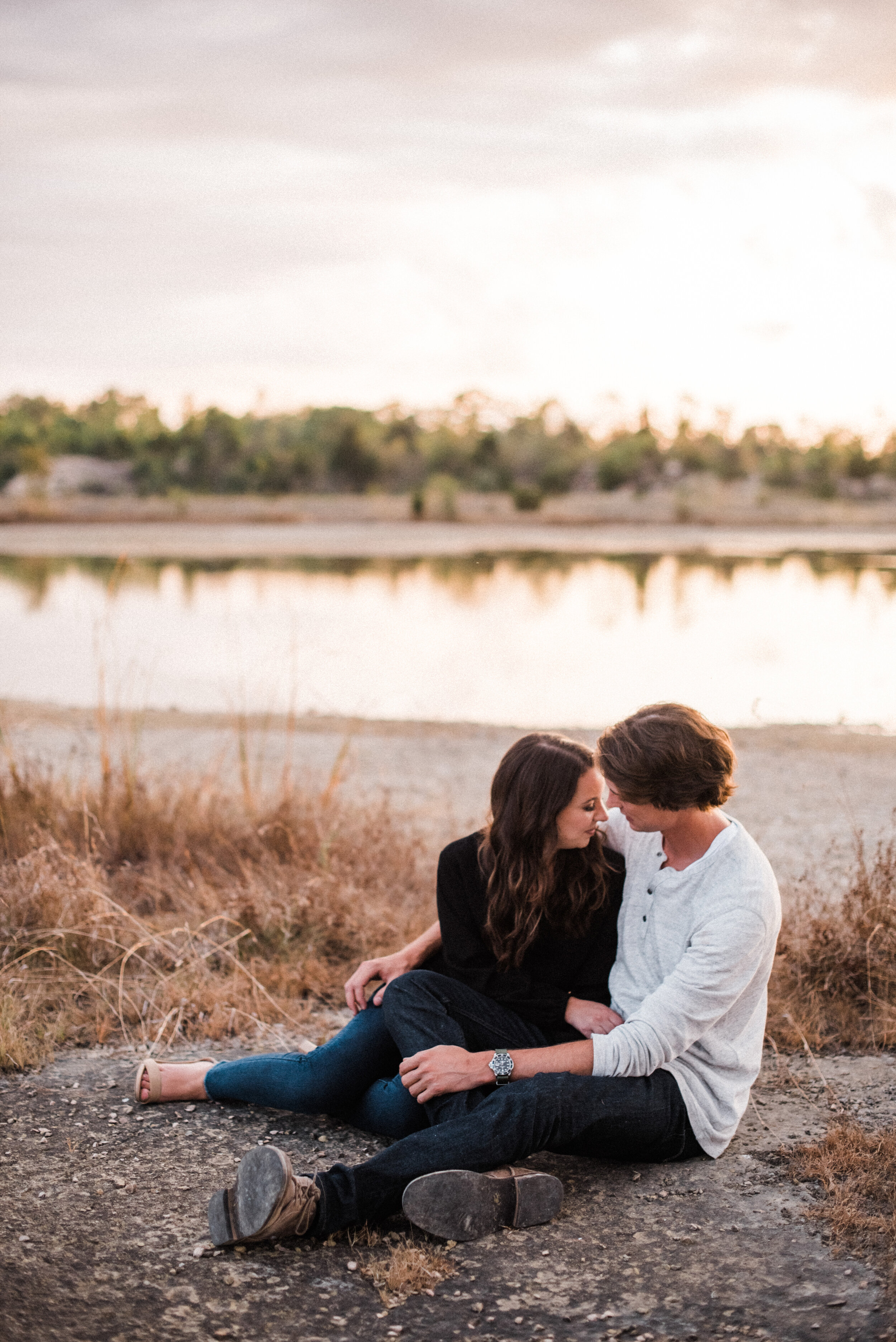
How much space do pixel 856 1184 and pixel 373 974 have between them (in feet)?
4.40

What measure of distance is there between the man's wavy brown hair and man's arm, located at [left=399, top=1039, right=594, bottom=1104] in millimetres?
638

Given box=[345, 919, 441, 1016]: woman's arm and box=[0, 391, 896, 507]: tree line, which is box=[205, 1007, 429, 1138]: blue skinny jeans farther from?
box=[0, 391, 896, 507]: tree line

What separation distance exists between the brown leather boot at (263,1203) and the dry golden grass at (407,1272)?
0.19 m

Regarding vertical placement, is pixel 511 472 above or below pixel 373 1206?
above

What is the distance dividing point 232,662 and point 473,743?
7.28 metres

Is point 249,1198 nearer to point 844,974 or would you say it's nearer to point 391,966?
point 391,966

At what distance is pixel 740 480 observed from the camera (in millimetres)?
62156

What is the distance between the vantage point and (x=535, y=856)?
3.32 meters

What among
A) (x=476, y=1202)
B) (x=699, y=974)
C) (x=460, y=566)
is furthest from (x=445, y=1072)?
(x=460, y=566)

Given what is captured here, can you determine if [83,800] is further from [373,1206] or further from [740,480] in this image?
[740,480]

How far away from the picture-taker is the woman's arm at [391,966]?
356cm

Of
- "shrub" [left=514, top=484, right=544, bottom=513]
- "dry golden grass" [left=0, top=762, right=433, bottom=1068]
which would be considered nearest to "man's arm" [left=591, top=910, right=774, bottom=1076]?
"dry golden grass" [left=0, top=762, right=433, bottom=1068]

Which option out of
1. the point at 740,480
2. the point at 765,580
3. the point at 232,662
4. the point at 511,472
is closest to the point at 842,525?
the point at 740,480

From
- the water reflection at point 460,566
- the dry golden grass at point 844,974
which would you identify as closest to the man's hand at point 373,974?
the dry golden grass at point 844,974
